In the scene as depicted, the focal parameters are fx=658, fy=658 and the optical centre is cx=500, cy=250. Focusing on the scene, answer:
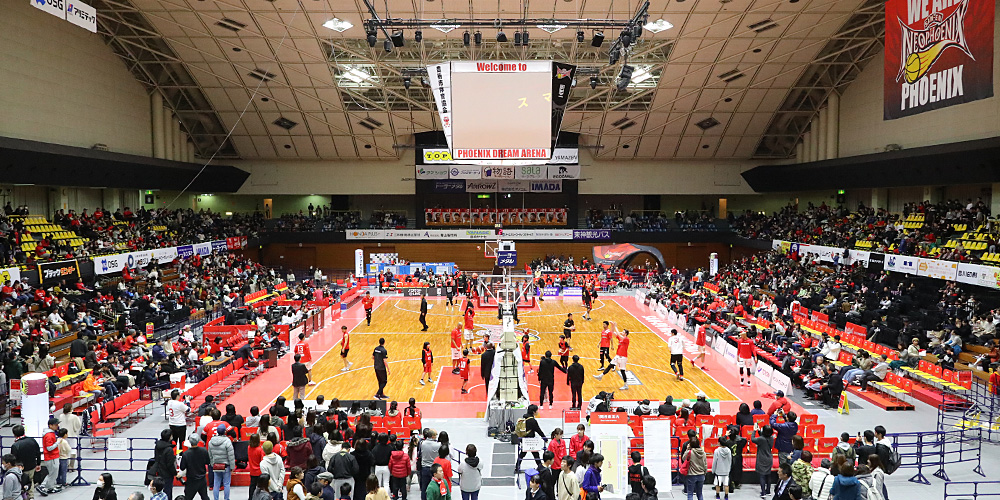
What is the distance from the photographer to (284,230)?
46875mm

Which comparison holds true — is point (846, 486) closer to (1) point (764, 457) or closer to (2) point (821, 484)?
(2) point (821, 484)

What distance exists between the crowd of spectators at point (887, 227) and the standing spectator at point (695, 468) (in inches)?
799

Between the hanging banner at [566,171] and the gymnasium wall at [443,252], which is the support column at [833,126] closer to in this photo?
the gymnasium wall at [443,252]

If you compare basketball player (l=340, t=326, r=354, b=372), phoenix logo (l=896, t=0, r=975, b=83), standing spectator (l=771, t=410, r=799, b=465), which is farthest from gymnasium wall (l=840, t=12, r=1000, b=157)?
basketball player (l=340, t=326, r=354, b=372)

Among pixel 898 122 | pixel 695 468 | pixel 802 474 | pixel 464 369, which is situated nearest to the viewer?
pixel 802 474

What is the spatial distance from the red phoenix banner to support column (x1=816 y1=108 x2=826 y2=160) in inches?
1037

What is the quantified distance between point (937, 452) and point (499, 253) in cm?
2337

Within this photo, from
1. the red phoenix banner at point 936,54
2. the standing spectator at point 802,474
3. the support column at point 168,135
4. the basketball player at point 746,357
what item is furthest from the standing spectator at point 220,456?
the support column at point 168,135

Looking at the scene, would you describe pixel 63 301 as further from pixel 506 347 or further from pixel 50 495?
pixel 506 347

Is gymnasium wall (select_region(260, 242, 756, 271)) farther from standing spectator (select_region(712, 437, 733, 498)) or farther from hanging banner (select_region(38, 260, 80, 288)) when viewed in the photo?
standing spectator (select_region(712, 437, 733, 498))

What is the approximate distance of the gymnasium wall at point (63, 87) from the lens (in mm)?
27422

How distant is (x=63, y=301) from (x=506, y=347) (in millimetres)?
17181

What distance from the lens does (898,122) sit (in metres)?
34.6

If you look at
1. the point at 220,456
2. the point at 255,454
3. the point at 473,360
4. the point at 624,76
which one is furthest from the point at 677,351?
the point at 220,456
